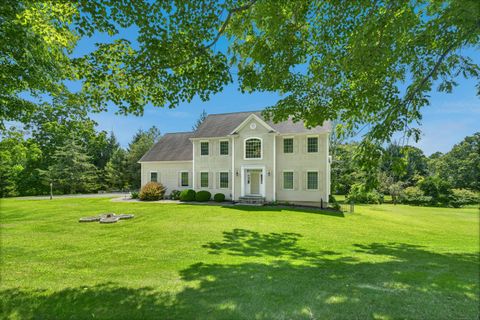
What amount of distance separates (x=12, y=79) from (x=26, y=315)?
448 centimetres

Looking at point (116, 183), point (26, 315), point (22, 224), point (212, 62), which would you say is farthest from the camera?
point (116, 183)

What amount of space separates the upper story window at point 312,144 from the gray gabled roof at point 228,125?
88cm

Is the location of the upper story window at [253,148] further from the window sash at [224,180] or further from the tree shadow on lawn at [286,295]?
the tree shadow on lawn at [286,295]

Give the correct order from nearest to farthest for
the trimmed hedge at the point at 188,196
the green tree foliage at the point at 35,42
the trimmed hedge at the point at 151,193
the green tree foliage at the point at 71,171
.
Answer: the green tree foliage at the point at 35,42, the trimmed hedge at the point at 188,196, the trimmed hedge at the point at 151,193, the green tree foliage at the point at 71,171

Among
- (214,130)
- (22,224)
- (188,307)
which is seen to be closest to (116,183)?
(214,130)

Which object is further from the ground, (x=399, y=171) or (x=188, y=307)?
(x=399, y=171)

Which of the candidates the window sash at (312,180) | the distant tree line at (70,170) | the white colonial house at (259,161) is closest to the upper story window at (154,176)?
the white colonial house at (259,161)

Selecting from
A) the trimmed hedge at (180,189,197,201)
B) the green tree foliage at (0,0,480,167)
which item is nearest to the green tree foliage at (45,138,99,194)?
the trimmed hedge at (180,189,197,201)

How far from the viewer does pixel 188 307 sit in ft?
11.8

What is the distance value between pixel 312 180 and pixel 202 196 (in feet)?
29.8

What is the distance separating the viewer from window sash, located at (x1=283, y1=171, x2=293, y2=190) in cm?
1919

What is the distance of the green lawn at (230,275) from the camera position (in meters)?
3.55

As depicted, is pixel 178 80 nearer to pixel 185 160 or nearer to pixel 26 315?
pixel 26 315

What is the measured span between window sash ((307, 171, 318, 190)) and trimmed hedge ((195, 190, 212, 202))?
8.35m
